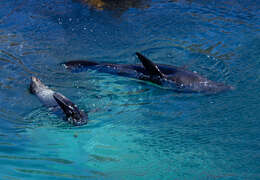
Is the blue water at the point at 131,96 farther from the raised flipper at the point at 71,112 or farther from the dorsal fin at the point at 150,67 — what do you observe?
the dorsal fin at the point at 150,67

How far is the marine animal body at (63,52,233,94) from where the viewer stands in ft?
16.6

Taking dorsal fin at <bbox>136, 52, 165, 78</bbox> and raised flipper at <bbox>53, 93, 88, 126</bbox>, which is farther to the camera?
dorsal fin at <bbox>136, 52, 165, 78</bbox>

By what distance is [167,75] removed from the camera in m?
5.33

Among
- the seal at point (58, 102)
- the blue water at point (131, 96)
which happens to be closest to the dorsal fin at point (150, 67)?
the blue water at point (131, 96)

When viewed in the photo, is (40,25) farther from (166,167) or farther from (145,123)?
(166,167)

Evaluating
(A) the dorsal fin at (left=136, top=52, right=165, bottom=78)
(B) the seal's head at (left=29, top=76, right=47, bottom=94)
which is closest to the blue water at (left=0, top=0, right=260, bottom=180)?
(B) the seal's head at (left=29, top=76, right=47, bottom=94)

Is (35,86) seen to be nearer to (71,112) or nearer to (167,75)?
(71,112)

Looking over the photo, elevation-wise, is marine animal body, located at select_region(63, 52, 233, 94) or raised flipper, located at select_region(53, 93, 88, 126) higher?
marine animal body, located at select_region(63, 52, 233, 94)

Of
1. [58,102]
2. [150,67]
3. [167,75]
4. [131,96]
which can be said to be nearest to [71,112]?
[58,102]

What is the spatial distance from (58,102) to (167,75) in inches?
69.1

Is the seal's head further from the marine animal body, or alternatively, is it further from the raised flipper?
the raised flipper

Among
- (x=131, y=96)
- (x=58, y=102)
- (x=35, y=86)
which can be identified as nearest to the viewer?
(x=58, y=102)

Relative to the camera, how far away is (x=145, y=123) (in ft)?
14.7

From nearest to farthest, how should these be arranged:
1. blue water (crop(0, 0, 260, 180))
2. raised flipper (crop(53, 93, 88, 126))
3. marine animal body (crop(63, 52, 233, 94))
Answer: blue water (crop(0, 0, 260, 180))
raised flipper (crop(53, 93, 88, 126))
marine animal body (crop(63, 52, 233, 94))
